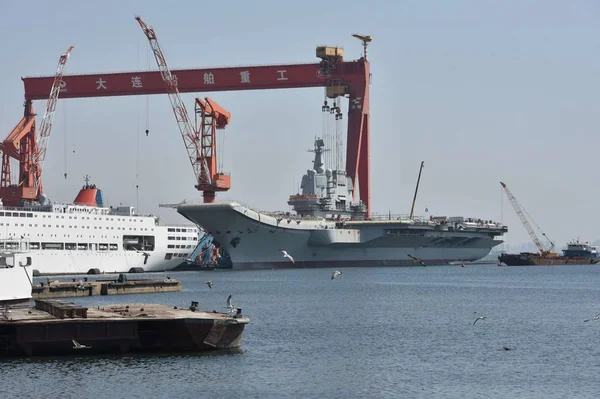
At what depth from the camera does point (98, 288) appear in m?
61.9

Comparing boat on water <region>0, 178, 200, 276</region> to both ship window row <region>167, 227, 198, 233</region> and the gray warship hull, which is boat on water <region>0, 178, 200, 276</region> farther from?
the gray warship hull

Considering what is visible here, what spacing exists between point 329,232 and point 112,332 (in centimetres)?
6464

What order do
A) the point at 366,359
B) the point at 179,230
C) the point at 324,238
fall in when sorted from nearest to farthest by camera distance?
1. the point at 366,359
2. the point at 324,238
3. the point at 179,230

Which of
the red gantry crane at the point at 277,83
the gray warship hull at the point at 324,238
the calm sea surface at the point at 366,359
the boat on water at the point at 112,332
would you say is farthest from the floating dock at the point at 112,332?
the red gantry crane at the point at 277,83

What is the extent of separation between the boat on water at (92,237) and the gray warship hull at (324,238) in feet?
16.6

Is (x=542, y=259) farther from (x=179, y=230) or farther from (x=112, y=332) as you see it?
(x=112, y=332)

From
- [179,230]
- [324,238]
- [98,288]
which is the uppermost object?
[179,230]

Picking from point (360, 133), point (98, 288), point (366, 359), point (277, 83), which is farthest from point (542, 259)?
point (366, 359)

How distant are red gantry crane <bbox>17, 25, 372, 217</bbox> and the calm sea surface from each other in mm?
39556

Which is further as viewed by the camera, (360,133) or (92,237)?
(360,133)

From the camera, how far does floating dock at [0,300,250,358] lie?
31.8 meters

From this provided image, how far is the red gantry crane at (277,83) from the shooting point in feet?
309

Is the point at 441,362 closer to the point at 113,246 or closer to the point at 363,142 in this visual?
the point at 113,246

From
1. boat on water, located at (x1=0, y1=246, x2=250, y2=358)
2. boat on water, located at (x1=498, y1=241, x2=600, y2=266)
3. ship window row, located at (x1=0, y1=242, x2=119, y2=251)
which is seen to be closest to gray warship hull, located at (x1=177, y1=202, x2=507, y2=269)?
ship window row, located at (x1=0, y1=242, x2=119, y2=251)
